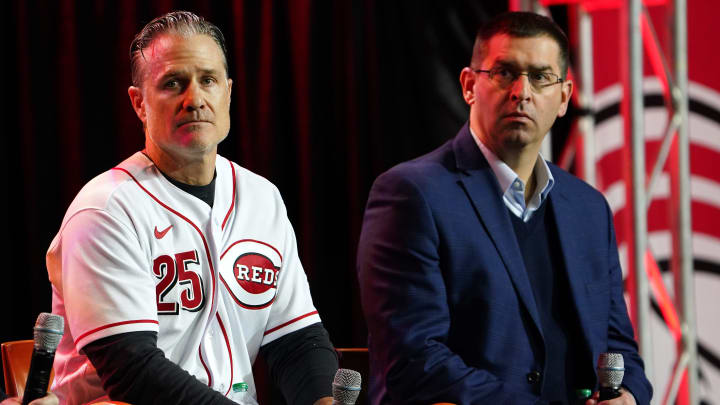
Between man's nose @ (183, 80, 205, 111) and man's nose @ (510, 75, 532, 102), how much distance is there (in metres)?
0.91

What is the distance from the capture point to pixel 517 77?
103 inches

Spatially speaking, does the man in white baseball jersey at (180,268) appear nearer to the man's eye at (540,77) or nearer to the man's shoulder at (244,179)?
the man's shoulder at (244,179)

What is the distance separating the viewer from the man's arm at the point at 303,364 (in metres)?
2.20

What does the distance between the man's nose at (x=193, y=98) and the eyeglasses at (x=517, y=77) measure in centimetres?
89

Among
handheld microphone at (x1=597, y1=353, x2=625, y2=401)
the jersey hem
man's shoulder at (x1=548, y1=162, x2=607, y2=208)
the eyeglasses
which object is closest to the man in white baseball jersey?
the jersey hem

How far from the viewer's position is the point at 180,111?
6.95 feet

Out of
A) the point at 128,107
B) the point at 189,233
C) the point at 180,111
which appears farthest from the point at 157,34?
the point at 128,107

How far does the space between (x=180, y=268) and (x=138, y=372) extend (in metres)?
0.27

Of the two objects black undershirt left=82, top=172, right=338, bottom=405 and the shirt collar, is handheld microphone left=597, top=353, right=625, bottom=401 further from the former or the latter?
black undershirt left=82, top=172, right=338, bottom=405

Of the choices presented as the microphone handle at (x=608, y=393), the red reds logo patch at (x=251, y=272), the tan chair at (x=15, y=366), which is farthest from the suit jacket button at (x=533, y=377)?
the tan chair at (x=15, y=366)

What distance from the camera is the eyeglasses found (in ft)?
8.57

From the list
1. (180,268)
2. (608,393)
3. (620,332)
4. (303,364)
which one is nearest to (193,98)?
(180,268)

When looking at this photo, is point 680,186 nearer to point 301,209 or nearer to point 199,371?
point 301,209

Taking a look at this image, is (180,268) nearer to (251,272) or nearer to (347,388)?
(251,272)
